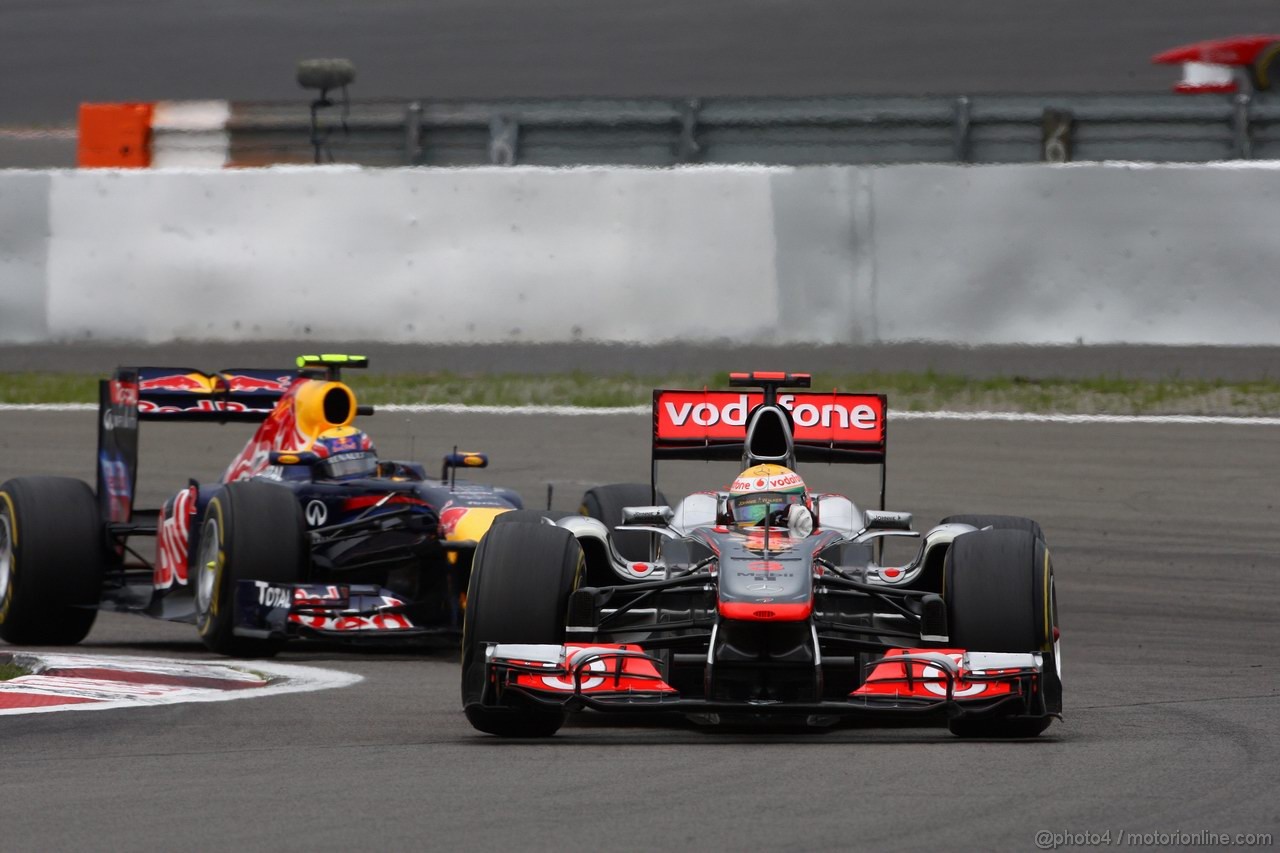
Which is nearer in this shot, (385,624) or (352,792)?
(352,792)

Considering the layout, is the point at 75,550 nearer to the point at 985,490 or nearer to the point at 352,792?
the point at 985,490

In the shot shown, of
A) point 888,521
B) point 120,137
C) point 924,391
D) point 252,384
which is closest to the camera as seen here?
point 888,521

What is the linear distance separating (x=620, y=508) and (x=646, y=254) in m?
3.71

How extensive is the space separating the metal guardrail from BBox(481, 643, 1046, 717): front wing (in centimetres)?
818

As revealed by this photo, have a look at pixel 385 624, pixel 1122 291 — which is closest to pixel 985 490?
pixel 1122 291

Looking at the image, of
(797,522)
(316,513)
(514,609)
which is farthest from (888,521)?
(316,513)

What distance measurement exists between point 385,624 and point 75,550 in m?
2.08

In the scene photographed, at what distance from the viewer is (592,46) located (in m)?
20.9

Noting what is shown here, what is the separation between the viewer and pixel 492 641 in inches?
297

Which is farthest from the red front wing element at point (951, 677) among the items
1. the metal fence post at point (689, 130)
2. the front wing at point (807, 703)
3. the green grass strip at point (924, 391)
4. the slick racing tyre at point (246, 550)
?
the metal fence post at point (689, 130)

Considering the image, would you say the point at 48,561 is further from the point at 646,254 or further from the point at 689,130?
the point at 689,130

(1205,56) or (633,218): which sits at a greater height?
(1205,56)

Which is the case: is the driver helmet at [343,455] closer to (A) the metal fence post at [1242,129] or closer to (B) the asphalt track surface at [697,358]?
(B) the asphalt track surface at [697,358]

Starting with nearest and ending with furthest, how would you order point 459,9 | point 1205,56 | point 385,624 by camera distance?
point 385,624, point 1205,56, point 459,9
